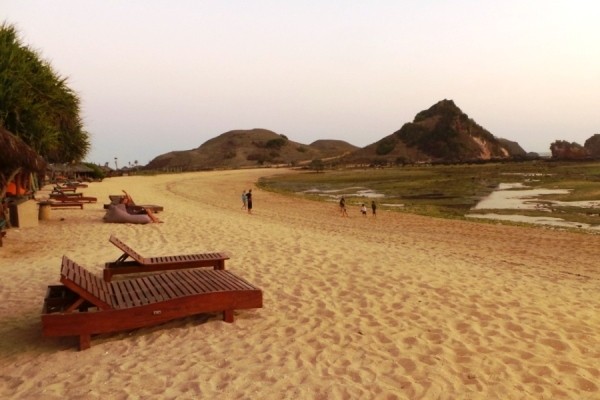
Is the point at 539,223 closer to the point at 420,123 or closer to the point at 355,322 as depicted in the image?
the point at 355,322

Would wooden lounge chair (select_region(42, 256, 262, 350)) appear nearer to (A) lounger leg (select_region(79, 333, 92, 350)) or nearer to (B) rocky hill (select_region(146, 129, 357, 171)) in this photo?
(A) lounger leg (select_region(79, 333, 92, 350))

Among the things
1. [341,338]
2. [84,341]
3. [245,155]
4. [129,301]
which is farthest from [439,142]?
[84,341]

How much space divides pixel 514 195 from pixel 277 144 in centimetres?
15401

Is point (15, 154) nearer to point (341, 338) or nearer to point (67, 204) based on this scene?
point (67, 204)

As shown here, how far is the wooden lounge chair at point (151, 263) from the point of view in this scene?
8055mm

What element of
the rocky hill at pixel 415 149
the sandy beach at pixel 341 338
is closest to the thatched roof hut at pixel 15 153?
the sandy beach at pixel 341 338

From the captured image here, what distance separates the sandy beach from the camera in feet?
14.7

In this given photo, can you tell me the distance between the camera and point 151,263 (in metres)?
8.09

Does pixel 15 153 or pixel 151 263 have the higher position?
pixel 15 153

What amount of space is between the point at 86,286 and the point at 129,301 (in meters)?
0.56

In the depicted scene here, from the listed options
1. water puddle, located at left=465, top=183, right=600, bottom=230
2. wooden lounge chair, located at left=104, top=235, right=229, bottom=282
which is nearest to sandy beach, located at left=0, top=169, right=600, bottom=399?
wooden lounge chair, located at left=104, top=235, right=229, bottom=282

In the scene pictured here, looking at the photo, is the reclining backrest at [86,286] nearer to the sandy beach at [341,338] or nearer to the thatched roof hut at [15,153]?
the sandy beach at [341,338]

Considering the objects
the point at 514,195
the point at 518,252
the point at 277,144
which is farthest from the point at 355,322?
the point at 277,144

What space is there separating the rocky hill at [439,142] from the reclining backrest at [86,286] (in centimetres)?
13107
